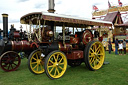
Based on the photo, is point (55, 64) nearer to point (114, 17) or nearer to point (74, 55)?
point (74, 55)

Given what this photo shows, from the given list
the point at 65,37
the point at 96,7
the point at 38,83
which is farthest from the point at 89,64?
the point at 96,7

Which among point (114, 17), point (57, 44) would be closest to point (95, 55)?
point (57, 44)

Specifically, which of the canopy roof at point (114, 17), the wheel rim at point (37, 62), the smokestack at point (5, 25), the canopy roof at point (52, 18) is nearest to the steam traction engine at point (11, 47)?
the smokestack at point (5, 25)

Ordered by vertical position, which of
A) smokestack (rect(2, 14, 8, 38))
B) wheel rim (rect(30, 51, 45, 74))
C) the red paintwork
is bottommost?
wheel rim (rect(30, 51, 45, 74))

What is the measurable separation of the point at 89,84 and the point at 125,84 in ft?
3.14

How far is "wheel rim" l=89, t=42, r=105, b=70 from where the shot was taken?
537 centimetres

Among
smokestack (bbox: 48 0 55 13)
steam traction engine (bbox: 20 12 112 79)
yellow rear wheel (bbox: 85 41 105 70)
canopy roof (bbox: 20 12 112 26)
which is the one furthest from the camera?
yellow rear wheel (bbox: 85 41 105 70)

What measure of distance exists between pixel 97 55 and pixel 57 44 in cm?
181

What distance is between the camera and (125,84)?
3697 mm

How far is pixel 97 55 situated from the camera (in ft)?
18.0

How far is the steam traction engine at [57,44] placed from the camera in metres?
4.20

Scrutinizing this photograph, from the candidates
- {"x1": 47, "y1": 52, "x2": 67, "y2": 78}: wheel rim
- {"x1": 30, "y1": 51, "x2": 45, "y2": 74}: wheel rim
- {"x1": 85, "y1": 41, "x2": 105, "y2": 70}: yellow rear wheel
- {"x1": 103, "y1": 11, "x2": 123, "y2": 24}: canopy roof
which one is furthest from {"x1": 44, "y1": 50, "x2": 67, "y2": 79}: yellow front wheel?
{"x1": 103, "y1": 11, "x2": 123, "y2": 24}: canopy roof

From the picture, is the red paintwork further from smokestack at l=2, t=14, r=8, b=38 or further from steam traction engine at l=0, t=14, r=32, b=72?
smokestack at l=2, t=14, r=8, b=38

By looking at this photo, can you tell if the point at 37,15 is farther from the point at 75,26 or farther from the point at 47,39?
the point at 75,26
